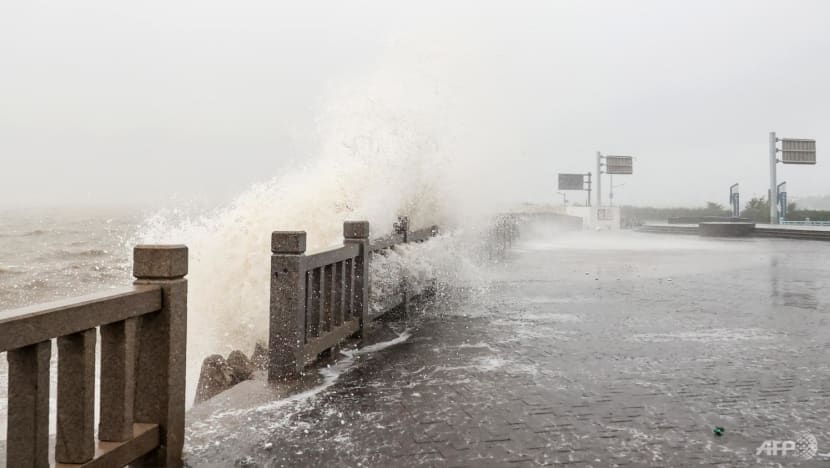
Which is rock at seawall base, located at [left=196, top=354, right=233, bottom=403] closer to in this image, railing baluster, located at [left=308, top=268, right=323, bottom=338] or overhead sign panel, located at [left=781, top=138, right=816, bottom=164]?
railing baluster, located at [left=308, top=268, right=323, bottom=338]

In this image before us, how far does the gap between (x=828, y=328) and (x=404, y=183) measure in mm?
6324

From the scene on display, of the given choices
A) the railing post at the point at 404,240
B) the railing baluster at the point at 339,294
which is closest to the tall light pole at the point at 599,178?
the railing post at the point at 404,240

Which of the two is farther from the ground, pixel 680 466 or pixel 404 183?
pixel 404 183

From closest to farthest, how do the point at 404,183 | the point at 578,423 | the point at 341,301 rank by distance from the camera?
the point at 578,423
the point at 341,301
the point at 404,183

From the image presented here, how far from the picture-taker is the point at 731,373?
4941 millimetres

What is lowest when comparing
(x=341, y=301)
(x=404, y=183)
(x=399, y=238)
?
(x=341, y=301)

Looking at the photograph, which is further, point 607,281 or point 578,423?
point 607,281

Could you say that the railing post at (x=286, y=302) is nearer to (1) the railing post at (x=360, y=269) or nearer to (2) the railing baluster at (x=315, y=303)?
(2) the railing baluster at (x=315, y=303)

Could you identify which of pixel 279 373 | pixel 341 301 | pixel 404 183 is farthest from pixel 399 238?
pixel 279 373

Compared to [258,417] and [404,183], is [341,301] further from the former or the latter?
[404,183]

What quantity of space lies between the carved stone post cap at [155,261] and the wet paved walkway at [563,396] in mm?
1048

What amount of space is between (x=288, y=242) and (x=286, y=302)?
472 millimetres

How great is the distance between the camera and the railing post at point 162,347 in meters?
2.96

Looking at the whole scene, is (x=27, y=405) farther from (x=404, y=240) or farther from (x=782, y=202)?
(x=782, y=202)
